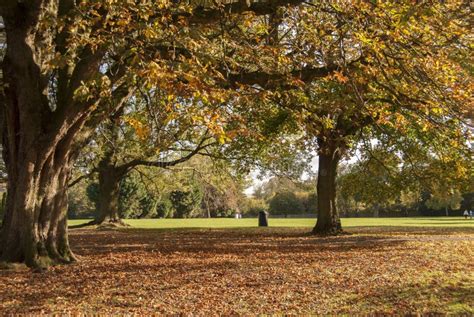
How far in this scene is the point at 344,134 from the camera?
19.1 meters

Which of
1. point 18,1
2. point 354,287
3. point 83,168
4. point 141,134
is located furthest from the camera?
point 83,168

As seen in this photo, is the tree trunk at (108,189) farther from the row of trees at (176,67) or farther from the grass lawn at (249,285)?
the row of trees at (176,67)

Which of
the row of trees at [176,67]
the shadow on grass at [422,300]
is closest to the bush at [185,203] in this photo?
the row of trees at [176,67]

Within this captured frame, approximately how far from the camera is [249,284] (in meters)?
7.93

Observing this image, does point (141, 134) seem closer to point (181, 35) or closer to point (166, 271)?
point (181, 35)

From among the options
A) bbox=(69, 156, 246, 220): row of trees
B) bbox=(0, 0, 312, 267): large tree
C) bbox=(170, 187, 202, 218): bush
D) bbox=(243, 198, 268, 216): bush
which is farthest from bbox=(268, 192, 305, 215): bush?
bbox=(0, 0, 312, 267): large tree

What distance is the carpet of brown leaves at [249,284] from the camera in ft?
20.9

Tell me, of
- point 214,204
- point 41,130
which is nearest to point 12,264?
point 41,130

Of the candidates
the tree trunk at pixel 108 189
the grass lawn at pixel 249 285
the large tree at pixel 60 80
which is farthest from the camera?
the tree trunk at pixel 108 189

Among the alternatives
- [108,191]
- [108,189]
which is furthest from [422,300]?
[108,191]

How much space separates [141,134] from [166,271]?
151 inches

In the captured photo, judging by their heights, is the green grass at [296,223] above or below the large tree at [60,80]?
below

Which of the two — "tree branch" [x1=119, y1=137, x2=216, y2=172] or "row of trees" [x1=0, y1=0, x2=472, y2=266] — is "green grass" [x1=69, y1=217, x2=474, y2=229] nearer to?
"tree branch" [x1=119, y1=137, x2=216, y2=172]

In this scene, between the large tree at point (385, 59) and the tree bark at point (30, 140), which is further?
the tree bark at point (30, 140)
